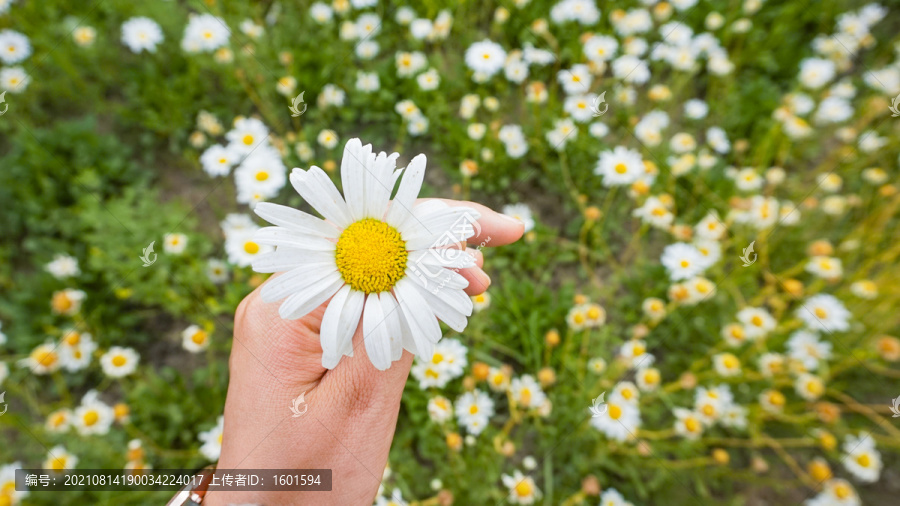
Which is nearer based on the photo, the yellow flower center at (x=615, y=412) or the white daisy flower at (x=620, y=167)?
the yellow flower center at (x=615, y=412)

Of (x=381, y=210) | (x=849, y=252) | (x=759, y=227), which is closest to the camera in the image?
(x=381, y=210)

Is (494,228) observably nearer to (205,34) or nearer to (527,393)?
(527,393)

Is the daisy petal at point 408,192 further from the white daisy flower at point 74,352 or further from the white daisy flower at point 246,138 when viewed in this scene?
the white daisy flower at point 74,352

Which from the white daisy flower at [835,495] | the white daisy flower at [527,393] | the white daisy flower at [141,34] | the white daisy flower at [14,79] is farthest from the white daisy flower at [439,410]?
the white daisy flower at [14,79]

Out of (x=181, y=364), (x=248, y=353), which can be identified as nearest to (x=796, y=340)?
(x=248, y=353)

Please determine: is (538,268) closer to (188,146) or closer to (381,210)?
(381,210)

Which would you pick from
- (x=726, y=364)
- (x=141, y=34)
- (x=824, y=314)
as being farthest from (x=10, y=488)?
(x=824, y=314)

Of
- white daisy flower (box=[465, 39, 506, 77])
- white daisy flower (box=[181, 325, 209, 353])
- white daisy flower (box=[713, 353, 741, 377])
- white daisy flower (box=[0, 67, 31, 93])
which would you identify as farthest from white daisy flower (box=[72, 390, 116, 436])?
white daisy flower (box=[713, 353, 741, 377])
